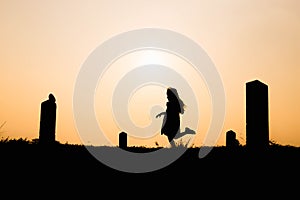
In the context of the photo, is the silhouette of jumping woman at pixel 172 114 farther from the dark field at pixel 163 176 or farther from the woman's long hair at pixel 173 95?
the dark field at pixel 163 176

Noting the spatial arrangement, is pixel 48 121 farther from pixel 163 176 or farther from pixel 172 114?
pixel 163 176

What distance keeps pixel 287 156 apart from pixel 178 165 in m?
2.46

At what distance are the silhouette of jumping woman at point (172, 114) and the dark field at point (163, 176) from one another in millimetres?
3566

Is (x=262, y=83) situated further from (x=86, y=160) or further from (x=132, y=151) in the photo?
(x=86, y=160)

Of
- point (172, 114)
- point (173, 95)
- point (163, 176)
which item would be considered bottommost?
point (163, 176)

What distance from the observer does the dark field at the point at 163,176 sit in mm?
7961

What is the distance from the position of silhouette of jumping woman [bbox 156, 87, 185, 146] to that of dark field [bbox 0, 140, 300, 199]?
11.7 feet

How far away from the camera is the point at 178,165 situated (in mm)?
9758

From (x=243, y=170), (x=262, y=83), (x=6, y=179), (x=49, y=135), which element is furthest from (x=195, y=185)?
(x=49, y=135)

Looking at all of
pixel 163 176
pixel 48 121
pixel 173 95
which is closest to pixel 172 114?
pixel 173 95

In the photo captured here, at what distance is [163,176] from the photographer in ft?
29.6

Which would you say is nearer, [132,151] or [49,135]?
[132,151]

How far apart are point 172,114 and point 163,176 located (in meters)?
5.02

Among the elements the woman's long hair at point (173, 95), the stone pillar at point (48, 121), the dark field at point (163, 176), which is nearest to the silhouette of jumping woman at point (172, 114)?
the woman's long hair at point (173, 95)
